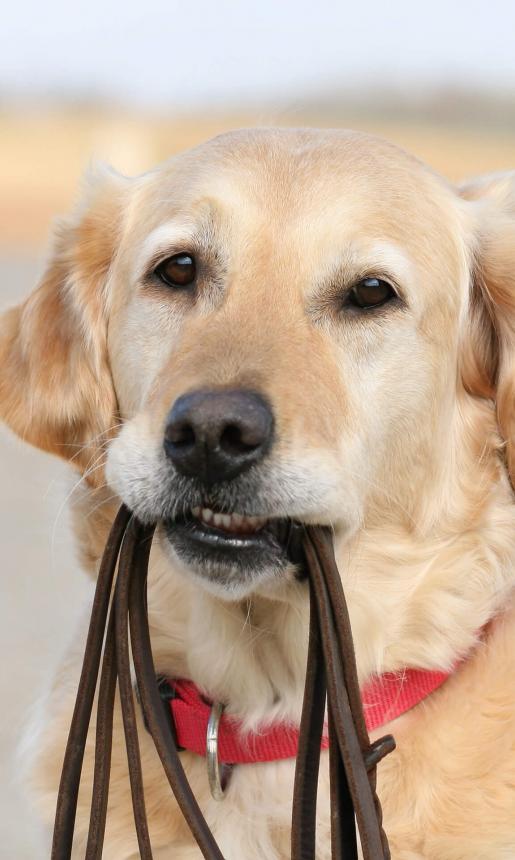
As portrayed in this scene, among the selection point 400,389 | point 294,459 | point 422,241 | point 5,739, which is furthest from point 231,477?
point 5,739

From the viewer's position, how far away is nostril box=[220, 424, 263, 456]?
7.51ft

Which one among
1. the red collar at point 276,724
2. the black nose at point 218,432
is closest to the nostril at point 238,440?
the black nose at point 218,432

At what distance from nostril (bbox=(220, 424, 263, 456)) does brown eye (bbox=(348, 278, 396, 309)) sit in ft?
2.23

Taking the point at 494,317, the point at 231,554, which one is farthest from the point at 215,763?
the point at 494,317

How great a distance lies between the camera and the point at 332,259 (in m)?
2.83

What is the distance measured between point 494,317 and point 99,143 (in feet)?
49.6

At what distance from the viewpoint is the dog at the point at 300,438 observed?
2.52 metres

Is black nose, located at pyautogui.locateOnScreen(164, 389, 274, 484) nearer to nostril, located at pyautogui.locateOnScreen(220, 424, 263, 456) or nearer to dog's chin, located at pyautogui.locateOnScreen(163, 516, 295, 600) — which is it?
nostril, located at pyautogui.locateOnScreen(220, 424, 263, 456)

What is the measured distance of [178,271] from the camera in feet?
9.73

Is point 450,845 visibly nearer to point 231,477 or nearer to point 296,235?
point 231,477

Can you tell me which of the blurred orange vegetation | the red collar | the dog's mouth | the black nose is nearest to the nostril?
the black nose

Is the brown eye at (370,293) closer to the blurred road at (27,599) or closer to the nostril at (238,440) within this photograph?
the nostril at (238,440)

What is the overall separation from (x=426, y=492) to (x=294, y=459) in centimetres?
72

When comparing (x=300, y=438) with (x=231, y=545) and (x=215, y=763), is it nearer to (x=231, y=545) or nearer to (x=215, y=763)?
(x=231, y=545)
